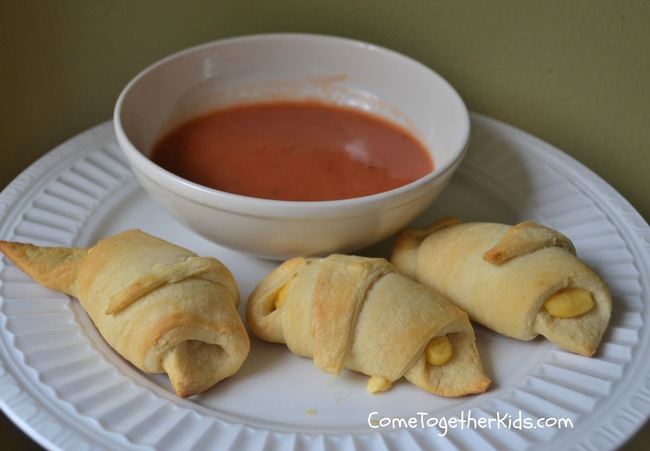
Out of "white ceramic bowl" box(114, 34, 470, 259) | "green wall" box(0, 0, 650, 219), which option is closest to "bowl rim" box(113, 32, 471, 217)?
"white ceramic bowl" box(114, 34, 470, 259)

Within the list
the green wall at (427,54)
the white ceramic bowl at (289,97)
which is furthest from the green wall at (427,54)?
the white ceramic bowl at (289,97)

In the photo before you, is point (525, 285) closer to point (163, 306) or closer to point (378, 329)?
point (378, 329)

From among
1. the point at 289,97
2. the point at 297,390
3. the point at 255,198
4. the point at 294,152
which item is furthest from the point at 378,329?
the point at 289,97

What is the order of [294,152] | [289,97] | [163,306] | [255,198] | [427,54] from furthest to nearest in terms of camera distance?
[427,54] < [289,97] < [294,152] < [255,198] < [163,306]

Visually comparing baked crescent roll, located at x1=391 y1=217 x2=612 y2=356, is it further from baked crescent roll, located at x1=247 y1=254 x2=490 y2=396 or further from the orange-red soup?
the orange-red soup

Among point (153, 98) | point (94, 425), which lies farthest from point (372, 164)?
point (94, 425)

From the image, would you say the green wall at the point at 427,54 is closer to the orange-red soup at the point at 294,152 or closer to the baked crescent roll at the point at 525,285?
the orange-red soup at the point at 294,152
